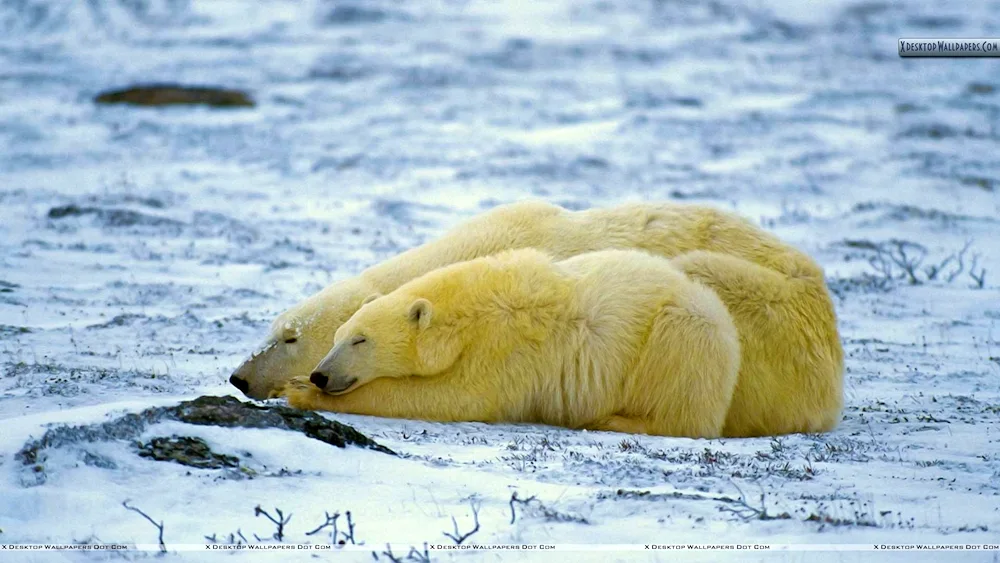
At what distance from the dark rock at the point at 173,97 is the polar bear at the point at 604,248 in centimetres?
1425

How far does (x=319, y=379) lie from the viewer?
5449 mm

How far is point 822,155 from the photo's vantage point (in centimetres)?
1627

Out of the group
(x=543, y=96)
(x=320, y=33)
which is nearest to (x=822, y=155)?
(x=543, y=96)

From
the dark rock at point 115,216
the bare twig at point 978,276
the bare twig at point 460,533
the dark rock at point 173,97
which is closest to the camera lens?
the bare twig at point 460,533

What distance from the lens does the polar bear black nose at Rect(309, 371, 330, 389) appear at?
5434 millimetres

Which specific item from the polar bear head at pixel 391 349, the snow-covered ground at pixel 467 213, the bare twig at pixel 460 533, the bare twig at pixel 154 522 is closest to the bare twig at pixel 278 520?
the snow-covered ground at pixel 467 213

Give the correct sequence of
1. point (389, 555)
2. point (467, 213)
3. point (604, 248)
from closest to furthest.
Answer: point (389, 555) → point (604, 248) → point (467, 213)

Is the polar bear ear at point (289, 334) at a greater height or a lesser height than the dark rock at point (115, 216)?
greater

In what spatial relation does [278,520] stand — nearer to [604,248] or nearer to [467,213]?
[604,248]

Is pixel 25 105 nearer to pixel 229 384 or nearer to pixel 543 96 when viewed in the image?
pixel 543 96

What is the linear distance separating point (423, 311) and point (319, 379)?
0.57 m

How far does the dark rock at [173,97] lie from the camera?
64.3 feet

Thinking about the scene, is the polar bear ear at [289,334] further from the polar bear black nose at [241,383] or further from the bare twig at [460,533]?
the bare twig at [460,533]

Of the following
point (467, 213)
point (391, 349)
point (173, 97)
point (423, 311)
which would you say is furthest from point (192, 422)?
point (173, 97)
